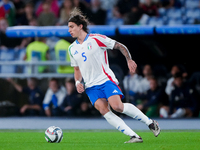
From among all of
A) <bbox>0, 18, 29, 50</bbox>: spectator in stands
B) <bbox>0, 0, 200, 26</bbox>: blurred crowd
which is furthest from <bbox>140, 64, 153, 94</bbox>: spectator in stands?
<bbox>0, 18, 29, 50</bbox>: spectator in stands

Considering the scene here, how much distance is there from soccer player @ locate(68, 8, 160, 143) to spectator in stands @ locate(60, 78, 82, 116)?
5.18 metres

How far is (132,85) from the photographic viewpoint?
1205cm

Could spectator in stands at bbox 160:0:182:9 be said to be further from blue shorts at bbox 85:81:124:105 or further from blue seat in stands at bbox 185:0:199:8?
blue shorts at bbox 85:81:124:105

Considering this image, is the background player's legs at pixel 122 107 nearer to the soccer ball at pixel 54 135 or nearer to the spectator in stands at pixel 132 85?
the soccer ball at pixel 54 135

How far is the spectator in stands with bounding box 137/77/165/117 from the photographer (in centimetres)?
1184

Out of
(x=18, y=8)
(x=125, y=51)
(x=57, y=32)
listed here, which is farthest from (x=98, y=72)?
(x=18, y=8)

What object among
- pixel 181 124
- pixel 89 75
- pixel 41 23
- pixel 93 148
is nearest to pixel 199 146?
pixel 93 148

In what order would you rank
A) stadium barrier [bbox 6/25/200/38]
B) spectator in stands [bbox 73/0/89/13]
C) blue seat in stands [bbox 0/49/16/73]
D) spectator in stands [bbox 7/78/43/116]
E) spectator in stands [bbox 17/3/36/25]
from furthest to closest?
1. spectator in stands [bbox 17/3/36/25]
2. spectator in stands [bbox 73/0/89/13]
3. blue seat in stands [bbox 0/49/16/73]
4. spectator in stands [bbox 7/78/43/116]
5. stadium barrier [bbox 6/25/200/38]

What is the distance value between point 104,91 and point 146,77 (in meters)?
5.48

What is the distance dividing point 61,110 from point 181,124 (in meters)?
3.47

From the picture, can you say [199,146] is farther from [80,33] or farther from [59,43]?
[59,43]

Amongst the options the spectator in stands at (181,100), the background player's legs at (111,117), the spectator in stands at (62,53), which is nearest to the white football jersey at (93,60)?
the background player's legs at (111,117)

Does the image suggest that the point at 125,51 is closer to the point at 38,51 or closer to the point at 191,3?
the point at 38,51

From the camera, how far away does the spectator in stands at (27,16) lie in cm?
1407
